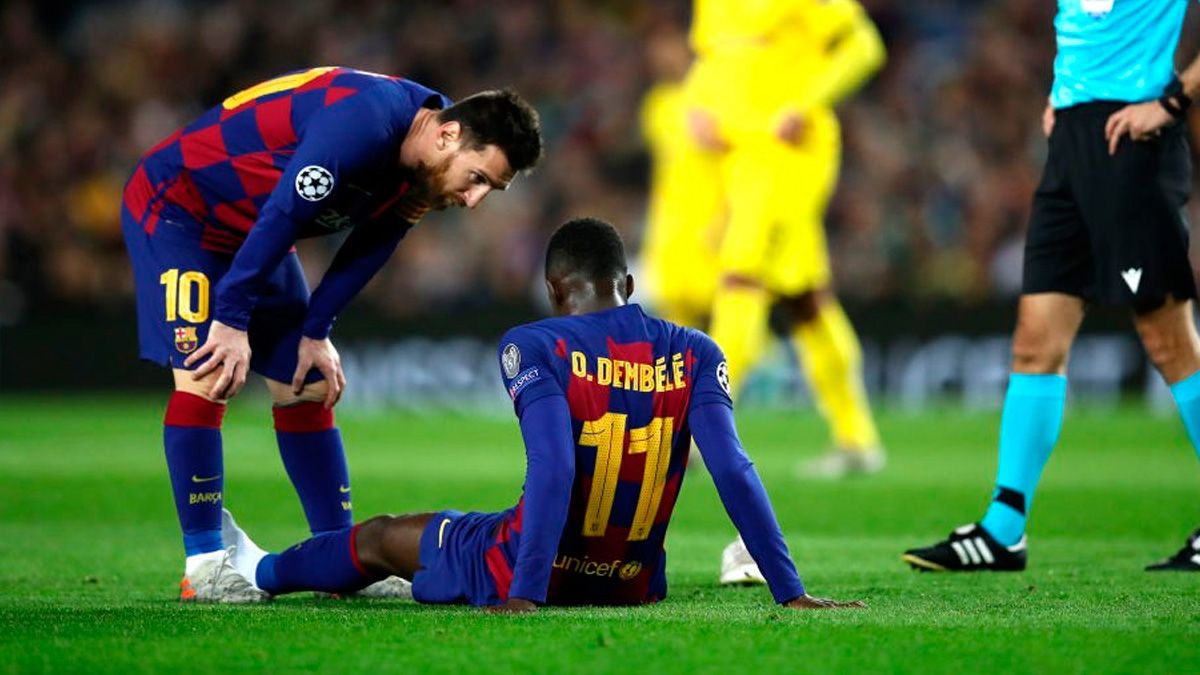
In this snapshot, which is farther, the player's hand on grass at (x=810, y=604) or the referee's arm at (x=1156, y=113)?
the referee's arm at (x=1156, y=113)

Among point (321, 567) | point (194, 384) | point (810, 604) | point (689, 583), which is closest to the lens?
point (810, 604)

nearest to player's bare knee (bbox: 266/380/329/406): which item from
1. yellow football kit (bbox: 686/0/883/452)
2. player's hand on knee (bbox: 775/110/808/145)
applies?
yellow football kit (bbox: 686/0/883/452)

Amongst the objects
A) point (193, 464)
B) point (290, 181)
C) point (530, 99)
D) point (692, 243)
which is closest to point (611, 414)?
point (290, 181)

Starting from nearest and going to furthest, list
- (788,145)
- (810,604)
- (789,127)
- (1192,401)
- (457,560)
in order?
(810,604) < (457,560) < (1192,401) < (789,127) < (788,145)

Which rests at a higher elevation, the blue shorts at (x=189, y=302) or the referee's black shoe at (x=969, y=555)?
the blue shorts at (x=189, y=302)

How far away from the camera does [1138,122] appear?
5.51 meters

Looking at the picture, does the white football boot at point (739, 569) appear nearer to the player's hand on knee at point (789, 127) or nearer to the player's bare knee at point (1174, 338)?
the player's bare knee at point (1174, 338)

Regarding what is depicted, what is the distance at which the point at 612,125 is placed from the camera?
17.5 m

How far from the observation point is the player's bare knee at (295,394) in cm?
542

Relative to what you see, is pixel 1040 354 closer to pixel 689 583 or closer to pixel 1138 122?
Result: pixel 1138 122

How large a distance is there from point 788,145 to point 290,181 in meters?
5.08

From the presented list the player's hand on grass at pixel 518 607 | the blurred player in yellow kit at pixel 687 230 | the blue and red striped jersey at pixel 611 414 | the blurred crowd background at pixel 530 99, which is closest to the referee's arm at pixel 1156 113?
the blue and red striped jersey at pixel 611 414

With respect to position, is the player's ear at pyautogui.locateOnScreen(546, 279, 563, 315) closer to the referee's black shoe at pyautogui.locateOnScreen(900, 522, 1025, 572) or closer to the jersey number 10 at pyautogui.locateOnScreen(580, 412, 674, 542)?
the jersey number 10 at pyautogui.locateOnScreen(580, 412, 674, 542)

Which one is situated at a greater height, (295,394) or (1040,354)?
(1040,354)
